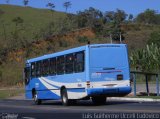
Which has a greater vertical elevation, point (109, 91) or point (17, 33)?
point (17, 33)

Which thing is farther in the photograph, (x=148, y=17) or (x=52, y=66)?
(x=148, y=17)

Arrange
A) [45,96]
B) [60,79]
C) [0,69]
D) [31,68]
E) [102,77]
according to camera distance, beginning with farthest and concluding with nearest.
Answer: [0,69], [31,68], [45,96], [60,79], [102,77]

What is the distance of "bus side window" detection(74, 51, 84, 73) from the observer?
26.4 metres

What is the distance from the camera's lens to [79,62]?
26641mm

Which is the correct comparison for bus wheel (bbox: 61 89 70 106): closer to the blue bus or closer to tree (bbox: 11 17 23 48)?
the blue bus

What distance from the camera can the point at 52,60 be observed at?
98.6ft

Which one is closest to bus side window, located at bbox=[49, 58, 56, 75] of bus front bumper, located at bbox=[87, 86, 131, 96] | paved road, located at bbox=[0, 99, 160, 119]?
bus front bumper, located at bbox=[87, 86, 131, 96]

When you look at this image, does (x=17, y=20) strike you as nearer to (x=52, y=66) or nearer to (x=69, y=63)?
(x=52, y=66)

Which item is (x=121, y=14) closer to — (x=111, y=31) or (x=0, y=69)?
(x=111, y=31)

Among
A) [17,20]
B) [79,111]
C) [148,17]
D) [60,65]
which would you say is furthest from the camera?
[148,17]

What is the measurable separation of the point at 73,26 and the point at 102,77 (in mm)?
72751

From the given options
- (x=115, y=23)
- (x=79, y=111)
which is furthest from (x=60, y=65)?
(x=115, y=23)

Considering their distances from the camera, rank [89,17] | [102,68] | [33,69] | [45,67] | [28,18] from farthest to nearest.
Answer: [28,18] → [89,17] → [33,69] → [45,67] → [102,68]

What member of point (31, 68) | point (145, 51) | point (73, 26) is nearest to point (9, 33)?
point (73, 26)
